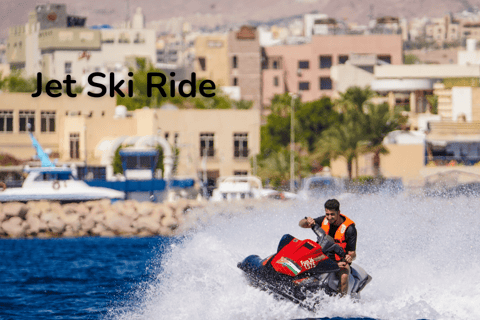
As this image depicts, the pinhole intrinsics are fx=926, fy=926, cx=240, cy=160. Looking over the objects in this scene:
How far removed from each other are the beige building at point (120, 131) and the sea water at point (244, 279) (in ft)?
103

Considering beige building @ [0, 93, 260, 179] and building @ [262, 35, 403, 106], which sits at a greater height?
building @ [262, 35, 403, 106]

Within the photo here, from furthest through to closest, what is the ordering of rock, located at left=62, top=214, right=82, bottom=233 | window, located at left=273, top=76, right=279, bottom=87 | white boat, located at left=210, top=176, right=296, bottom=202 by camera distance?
window, located at left=273, top=76, right=279, bottom=87
white boat, located at left=210, top=176, right=296, bottom=202
rock, located at left=62, top=214, right=82, bottom=233

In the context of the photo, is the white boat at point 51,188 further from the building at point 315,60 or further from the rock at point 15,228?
the building at point 315,60

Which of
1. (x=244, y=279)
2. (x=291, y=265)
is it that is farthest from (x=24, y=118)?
(x=291, y=265)

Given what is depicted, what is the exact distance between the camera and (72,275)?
87.0 feet

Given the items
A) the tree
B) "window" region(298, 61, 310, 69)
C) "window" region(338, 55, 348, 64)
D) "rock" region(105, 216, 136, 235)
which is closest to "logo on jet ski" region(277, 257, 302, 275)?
"rock" region(105, 216, 136, 235)

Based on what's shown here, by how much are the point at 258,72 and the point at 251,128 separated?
157ft

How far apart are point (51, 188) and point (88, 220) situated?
4.56 meters

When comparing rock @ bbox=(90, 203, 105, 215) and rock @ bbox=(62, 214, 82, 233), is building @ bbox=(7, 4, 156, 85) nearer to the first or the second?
rock @ bbox=(90, 203, 105, 215)

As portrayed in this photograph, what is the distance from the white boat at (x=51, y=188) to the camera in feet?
155

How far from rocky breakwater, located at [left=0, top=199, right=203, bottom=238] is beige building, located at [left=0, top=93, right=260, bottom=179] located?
13.0 meters

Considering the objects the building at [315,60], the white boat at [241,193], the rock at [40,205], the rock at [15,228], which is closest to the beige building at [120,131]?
the white boat at [241,193]

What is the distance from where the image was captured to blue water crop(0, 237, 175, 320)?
64.9 ft

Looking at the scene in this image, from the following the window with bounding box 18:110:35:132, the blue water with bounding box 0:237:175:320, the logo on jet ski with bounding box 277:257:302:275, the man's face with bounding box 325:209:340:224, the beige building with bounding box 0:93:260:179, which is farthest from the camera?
the window with bounding box 18:110:35:132
